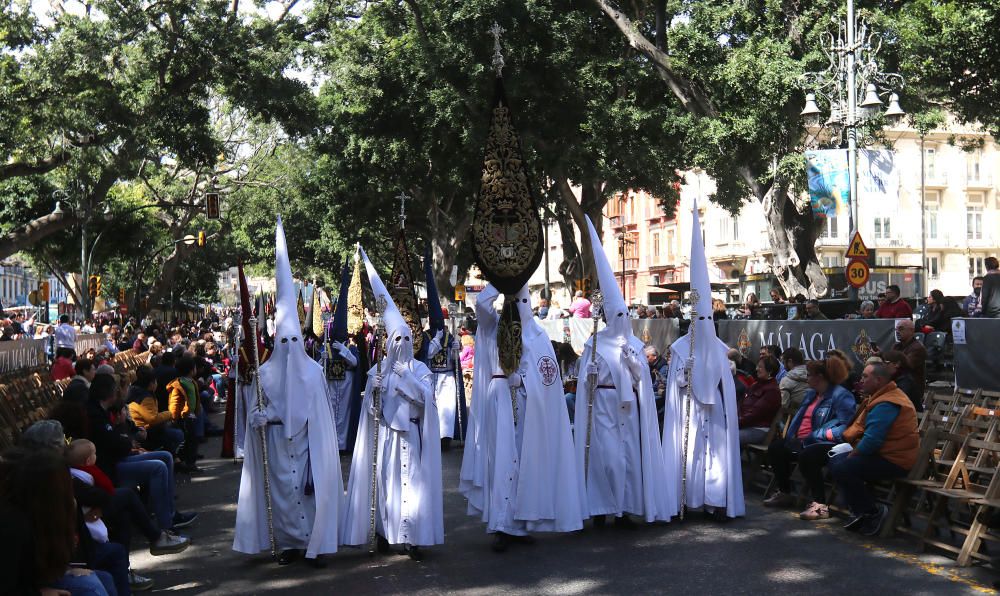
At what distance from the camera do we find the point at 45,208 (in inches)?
1607

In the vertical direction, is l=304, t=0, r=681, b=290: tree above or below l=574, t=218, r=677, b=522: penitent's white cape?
above

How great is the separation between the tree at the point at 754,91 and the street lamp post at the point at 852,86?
1.43 feet

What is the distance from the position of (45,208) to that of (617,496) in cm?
3632

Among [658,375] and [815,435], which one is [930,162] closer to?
[658,375]

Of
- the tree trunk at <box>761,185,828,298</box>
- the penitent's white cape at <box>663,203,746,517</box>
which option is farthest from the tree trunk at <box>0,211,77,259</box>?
the penitent's white cape at <box>663,203,746,517</box>

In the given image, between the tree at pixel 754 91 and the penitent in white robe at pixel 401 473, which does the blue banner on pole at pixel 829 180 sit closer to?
the tree at pixel 754 91

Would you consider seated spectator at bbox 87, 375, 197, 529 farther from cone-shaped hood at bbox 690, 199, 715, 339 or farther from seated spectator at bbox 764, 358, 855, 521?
seated spectator at bbox 764, 358, 855, 521

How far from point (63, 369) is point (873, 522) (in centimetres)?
1201

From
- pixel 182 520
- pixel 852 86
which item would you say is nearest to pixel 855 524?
pixel 182 520

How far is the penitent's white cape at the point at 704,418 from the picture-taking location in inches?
389

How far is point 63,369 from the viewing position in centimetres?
1636

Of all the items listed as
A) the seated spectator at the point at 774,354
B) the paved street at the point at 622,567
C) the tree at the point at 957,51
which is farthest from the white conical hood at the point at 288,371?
the tree at the point at 957,51

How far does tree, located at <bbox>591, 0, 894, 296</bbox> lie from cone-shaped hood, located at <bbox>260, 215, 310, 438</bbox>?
47.2 feet

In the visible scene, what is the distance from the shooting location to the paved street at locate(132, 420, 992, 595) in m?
7.52
